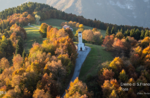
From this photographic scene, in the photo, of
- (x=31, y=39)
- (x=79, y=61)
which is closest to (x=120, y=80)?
(x=79, y=61)

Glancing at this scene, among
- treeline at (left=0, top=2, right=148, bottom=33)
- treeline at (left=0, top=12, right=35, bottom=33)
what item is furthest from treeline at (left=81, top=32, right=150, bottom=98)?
treeline at (left=0, top=2, right=148, bottom=33)

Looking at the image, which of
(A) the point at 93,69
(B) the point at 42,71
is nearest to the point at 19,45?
(B) the point at 42,71

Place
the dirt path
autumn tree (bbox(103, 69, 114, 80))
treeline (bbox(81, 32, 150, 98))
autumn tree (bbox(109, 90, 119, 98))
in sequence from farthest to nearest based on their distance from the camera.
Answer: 1. the dirt path
2. autumn tree (bbox(103, 69, 114, 80))
3. treeline (bbox(81, 32, 150, 98))
4. autumn tree (bbox(109, 90, 119, 98))

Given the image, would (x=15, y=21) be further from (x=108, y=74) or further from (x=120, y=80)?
(x=120, y=80)

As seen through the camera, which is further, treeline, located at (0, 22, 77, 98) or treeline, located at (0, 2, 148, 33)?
treeline, located at (0, 2, 148, 33)

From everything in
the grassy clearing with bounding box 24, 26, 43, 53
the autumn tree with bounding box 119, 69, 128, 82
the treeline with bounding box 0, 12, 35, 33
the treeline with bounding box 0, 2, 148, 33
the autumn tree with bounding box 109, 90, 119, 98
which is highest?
the treeline with bounding box 0, 2, 148, 33

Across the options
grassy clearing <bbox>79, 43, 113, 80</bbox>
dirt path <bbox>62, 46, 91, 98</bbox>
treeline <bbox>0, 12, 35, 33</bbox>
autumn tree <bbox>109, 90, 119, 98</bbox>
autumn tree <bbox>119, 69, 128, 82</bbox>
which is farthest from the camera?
treeline <bbox>0, 12, 35, 33</bbox>

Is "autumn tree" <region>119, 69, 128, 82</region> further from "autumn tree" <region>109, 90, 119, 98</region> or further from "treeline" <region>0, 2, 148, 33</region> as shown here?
"treeline" <region>0, 2, 148, 33</region>

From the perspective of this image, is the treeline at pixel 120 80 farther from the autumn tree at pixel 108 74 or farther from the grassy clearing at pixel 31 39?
the grassy clearing at pixel 31 39

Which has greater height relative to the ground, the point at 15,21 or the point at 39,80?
the point at 15,21

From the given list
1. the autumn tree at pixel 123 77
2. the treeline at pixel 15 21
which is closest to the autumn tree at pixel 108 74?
the autumn tree at pixel 123 77

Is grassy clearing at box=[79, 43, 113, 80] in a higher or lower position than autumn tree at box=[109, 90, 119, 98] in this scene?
higher

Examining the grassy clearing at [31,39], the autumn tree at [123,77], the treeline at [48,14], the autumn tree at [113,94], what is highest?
the treeline at [48,14]
